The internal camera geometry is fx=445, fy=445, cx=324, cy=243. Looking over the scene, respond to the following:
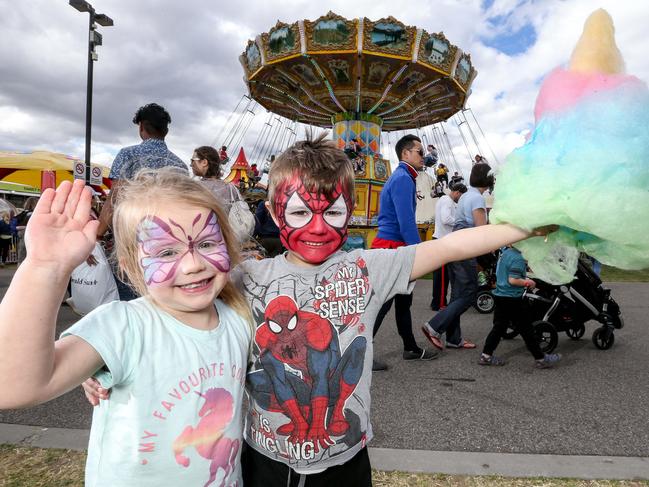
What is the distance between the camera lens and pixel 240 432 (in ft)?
3.92

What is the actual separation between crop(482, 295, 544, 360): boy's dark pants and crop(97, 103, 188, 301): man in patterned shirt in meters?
2.89

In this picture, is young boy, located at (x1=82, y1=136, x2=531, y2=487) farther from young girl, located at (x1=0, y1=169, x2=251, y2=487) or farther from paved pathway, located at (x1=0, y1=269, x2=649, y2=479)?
paved pathway, located at (x1=0, y1=269, x2=649, y2=479)

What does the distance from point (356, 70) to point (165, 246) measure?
500 inches

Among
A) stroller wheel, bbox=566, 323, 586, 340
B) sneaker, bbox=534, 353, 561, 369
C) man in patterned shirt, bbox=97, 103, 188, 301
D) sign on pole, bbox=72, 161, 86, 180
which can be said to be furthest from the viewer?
sign on pole, bbox=72, 161, 86, 180

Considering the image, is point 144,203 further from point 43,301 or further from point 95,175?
point 95,175

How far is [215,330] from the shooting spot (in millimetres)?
1188

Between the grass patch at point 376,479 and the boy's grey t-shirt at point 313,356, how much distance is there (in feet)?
3.03

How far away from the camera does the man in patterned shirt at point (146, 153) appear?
277 cm

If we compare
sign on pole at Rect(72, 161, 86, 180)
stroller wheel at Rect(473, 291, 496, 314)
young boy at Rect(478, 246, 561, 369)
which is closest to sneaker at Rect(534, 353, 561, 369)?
young boy at Rect(478, 246, 561, 369)

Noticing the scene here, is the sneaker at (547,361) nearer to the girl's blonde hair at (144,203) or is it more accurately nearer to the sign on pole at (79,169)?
the girl's blonde hair at (144,203)

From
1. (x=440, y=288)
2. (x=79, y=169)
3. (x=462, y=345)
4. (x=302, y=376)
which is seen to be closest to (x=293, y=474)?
(x=302, y=376)

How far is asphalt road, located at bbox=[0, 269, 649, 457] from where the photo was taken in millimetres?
2504

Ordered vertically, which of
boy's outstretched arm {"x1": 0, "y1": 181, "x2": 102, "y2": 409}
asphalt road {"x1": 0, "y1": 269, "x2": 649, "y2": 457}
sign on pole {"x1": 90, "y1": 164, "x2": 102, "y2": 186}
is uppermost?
sign on pole {"x1": 90, "y1": 164, "x2": 102, "y2": 186}

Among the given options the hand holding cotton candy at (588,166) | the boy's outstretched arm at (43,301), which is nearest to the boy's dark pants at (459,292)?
the hand holding cotton candy at (588,166)
